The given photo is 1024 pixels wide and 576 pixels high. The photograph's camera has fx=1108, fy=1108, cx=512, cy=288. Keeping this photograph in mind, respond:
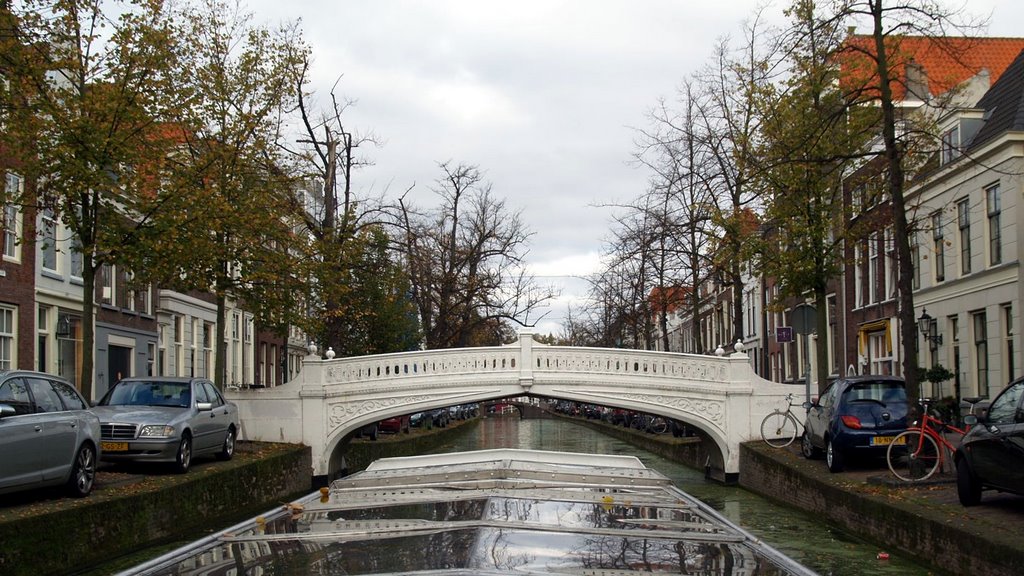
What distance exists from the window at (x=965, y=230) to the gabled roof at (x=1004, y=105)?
157 cm

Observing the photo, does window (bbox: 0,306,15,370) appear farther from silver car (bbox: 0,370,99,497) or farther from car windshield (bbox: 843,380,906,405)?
car windshield (bbox: 843,380,906,405)

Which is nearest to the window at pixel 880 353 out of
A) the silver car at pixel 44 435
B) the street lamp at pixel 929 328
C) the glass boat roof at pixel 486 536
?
the street lamp at pixel 929 328

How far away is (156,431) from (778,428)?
571 inches

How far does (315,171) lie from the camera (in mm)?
27750

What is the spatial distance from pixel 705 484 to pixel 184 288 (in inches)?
495

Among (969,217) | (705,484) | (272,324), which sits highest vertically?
(969,217)

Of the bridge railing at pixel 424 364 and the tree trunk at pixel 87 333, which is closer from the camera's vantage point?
the tree trunk at pixel 87 333

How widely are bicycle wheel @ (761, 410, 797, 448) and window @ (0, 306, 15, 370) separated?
672 inches

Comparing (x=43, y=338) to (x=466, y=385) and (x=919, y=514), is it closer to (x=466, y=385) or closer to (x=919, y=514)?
(x=466, y=385)

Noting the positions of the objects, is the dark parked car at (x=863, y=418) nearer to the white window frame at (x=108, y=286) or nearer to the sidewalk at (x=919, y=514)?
the sidewalk at (x=919, y=514)

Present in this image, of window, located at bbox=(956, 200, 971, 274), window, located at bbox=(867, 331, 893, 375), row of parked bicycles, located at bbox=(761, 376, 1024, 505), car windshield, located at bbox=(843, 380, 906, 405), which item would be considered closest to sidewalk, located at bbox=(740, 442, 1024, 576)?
row of parked bicycles, located at bbox=(761, 376, 1024, 505)

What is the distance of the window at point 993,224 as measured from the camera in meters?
26.2

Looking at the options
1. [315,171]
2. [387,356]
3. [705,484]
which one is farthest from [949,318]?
[315,171]

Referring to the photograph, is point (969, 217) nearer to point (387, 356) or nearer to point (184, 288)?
point (387, 356)
